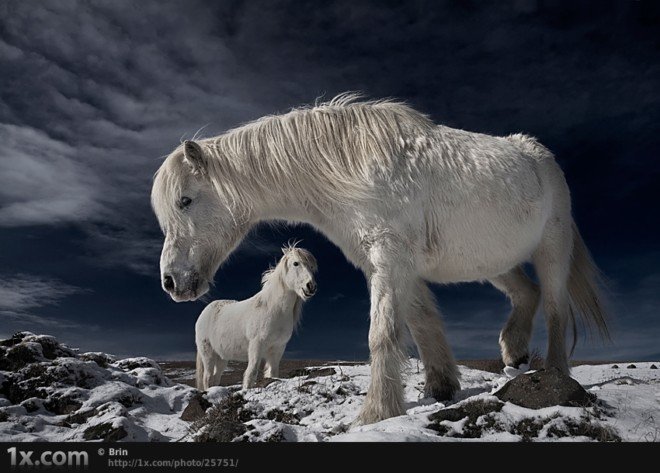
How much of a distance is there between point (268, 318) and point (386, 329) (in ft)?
17.2

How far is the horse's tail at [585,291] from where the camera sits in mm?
7102

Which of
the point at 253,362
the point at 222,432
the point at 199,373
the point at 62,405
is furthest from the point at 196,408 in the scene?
the point at 199,373

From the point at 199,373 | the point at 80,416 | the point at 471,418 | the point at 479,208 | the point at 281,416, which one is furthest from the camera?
the point at 199,373

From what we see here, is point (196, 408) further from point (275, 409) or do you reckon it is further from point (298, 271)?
point (298, 271)

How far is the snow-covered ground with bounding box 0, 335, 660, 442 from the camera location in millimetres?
3424

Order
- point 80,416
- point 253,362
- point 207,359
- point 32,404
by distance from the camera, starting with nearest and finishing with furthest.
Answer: point 80,416
point 32,404
point 253,362
point 207,359

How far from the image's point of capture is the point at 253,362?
8.81 metres

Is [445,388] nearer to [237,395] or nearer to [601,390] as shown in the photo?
[601,390]

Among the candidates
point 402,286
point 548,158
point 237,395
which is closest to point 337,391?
point 237,395

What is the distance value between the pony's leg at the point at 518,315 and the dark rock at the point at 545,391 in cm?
278

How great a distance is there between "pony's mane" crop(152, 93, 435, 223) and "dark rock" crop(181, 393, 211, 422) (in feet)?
9.41

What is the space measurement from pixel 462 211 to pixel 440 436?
96.3 inches
